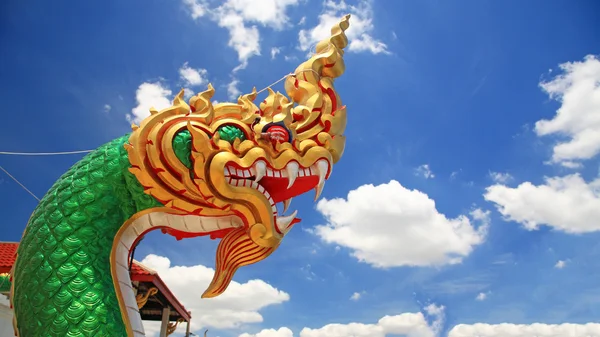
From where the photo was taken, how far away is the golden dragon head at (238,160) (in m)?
3.28

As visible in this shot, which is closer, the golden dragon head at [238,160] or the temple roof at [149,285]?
the golden dragon head at [238,160]

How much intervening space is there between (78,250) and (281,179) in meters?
1.40

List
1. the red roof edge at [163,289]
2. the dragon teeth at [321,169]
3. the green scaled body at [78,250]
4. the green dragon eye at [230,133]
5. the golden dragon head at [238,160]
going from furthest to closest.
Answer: the red roof edge at [163,289]
the dragon teeth at [321,169]
the green dragon eye at [230,133]
the golden dragon head at [238,160]
the green scaled body at [78,250]

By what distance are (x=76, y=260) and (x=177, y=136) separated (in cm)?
101

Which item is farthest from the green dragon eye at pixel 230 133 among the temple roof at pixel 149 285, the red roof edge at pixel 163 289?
the red roof edge at pixel 163 289

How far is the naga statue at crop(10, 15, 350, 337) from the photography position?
304 cm

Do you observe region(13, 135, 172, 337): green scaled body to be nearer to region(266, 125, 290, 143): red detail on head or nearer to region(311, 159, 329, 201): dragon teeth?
region(266, 125, 290, 143): red detail on head

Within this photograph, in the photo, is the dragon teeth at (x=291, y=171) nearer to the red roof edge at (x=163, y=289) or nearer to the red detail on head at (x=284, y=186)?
the red detail on head at (x=284, y=186)

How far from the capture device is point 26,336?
3.02 metres

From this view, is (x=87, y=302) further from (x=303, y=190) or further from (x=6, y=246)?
(x=6, y=246)

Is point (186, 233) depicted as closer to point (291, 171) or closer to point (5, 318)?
point (291, 171)

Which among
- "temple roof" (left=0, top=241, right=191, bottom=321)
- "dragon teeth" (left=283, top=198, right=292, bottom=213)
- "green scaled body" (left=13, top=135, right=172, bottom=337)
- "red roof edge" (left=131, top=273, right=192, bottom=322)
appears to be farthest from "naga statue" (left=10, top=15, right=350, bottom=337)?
"red roof edge" (left=131, top=273, right=192, bottom=322)

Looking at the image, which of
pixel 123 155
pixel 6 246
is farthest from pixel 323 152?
pixel 6 246

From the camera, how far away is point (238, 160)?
334 centimetres
